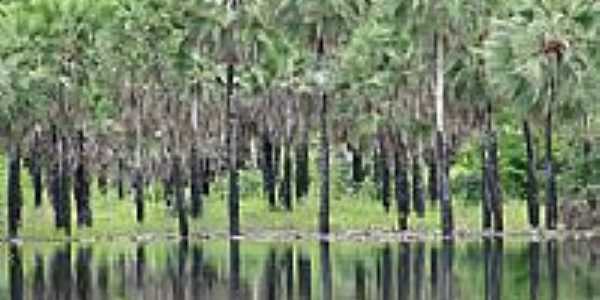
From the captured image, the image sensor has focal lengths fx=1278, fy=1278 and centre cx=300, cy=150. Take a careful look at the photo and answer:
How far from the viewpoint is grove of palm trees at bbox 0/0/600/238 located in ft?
200

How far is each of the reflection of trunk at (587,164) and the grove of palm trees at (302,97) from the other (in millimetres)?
93

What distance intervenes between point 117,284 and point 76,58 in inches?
1279

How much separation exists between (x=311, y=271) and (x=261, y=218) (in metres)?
33.7

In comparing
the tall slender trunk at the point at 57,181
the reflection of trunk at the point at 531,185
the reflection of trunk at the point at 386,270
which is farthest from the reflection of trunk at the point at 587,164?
the tall slender trunk at the point at 57,181

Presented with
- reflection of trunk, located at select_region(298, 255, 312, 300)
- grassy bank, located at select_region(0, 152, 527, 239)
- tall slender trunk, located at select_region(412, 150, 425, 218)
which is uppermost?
tall slender trunk, located at select_region(412, 150, 425, 218)

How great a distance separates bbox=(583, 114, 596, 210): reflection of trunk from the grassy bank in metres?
3.70

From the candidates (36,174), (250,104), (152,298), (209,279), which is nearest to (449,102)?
(250,104)

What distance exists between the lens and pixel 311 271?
124 feet

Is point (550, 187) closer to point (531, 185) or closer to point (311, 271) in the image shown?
point (531, 185)

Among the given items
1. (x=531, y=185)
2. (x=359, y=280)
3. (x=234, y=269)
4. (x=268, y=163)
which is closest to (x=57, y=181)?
(x=268, y=163)

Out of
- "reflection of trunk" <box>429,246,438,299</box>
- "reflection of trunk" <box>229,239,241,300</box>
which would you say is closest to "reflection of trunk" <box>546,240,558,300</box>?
"reflection of trunk" <box>429,246,438,299</box>

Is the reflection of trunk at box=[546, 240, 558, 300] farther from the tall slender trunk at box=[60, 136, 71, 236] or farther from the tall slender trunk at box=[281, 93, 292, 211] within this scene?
the tall slender trunk at box=[60, 136, 71, 236]

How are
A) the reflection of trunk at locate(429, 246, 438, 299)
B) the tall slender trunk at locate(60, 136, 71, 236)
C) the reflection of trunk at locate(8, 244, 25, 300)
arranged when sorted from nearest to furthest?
1. the reflection of trunk at locate(429, 246, 438, 299)
2. the reflection of trunk at locate(8, 244, 25, 300)
3. the tall slender trunk at locate(60, 136, 71, 236)

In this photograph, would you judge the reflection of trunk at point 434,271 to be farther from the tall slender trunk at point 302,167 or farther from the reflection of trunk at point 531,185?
the tall slender trunk at point 302,167
